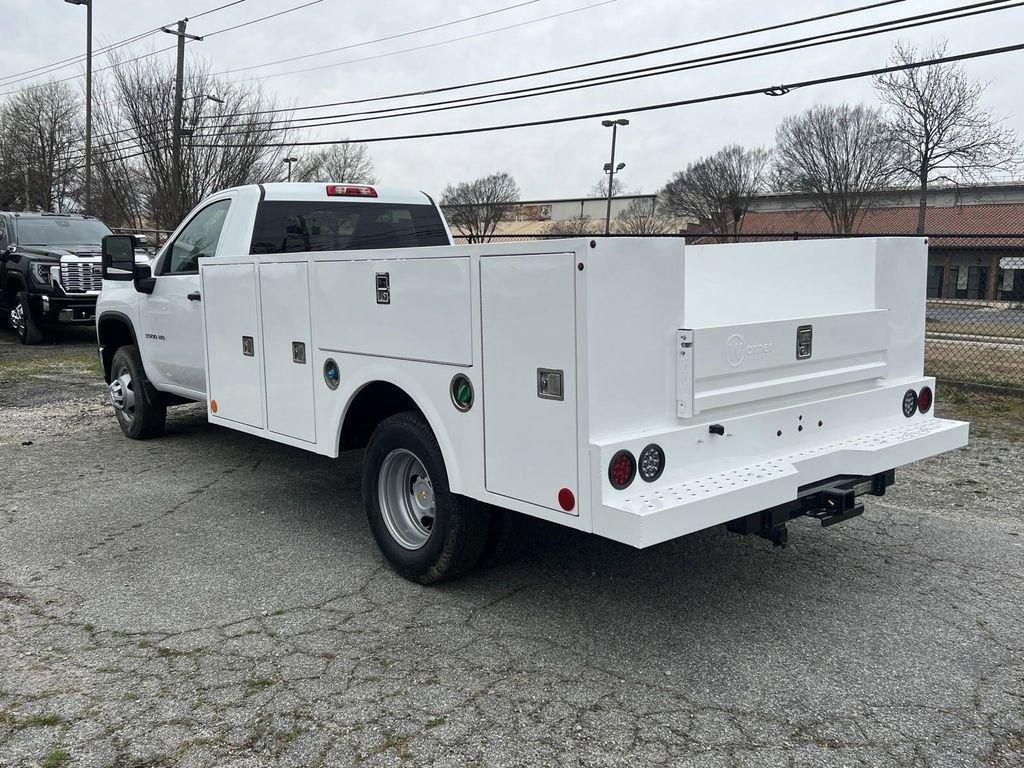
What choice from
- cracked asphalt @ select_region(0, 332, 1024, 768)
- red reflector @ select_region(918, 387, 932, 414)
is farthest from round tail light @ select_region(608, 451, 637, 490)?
red reflector @ select_region(918, 387, 932, 414)

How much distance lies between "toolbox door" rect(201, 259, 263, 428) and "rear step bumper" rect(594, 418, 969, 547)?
3038 millimetres

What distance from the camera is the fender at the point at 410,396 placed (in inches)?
162

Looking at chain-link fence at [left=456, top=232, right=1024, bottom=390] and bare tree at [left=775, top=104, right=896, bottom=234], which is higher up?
bare tree at [left=775, top=104, right=896, bottom=234]

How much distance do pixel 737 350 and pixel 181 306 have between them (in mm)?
4791

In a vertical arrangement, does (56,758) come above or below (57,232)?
below

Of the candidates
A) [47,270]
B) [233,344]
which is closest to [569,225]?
[47,270]

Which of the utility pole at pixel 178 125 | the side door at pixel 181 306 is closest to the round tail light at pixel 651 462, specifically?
the side door at pixel 181 306

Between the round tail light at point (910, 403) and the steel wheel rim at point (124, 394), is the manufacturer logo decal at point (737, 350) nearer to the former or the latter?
the round tail light at point (910, 403)

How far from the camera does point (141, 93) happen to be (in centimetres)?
2520

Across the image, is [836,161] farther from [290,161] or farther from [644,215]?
[290,161]

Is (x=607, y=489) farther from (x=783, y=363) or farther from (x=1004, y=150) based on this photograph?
(x=1004, y=150)

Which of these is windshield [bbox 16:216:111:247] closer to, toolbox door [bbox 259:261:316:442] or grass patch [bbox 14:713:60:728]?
toolbox door [bbox 259:261:316:442]

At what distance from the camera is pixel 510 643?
157 inches

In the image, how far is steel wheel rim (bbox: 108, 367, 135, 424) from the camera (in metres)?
8.23
